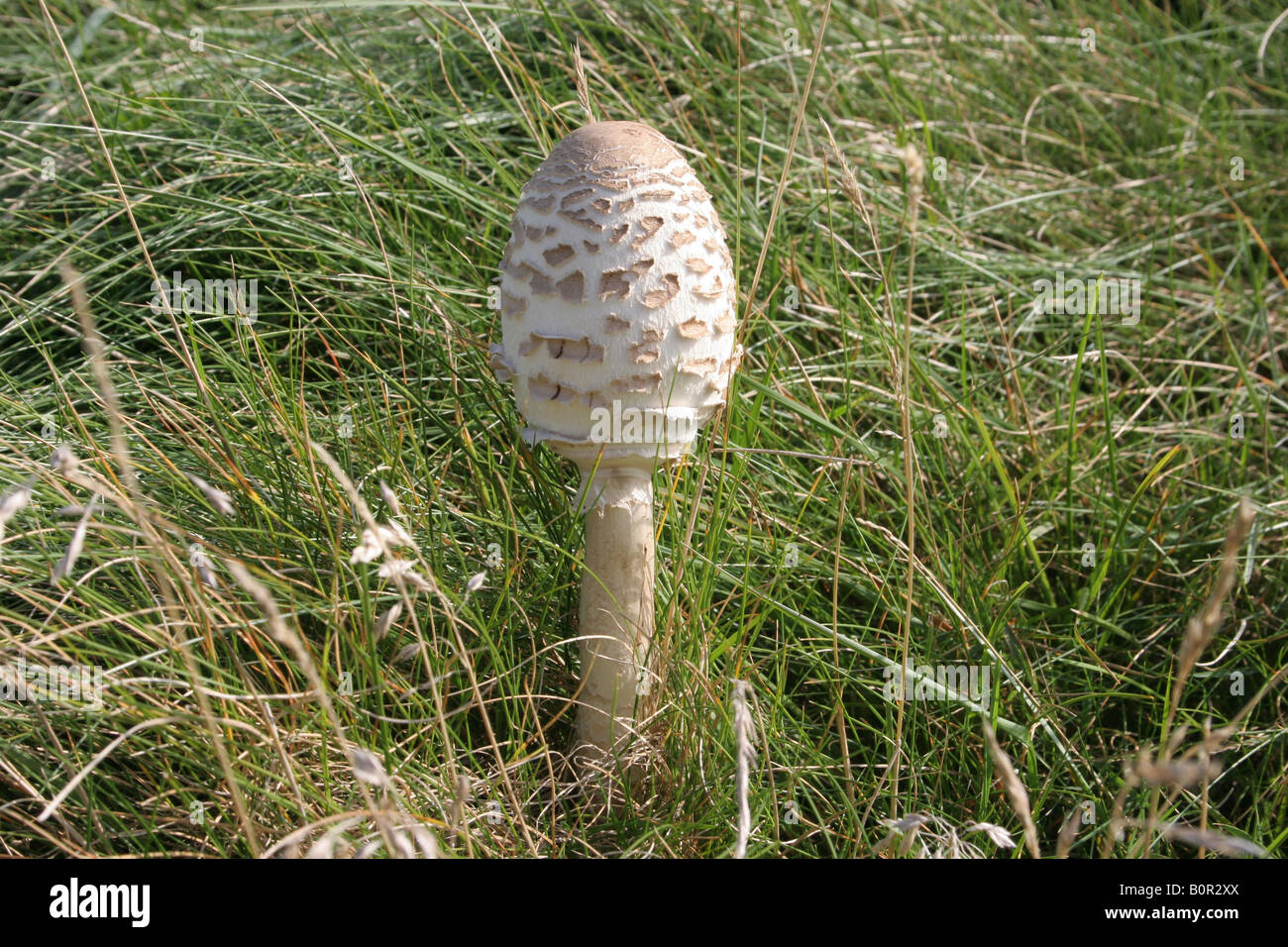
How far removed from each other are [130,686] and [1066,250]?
306 centimetres

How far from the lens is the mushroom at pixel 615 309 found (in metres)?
1.71

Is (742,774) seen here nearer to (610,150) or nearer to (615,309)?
(615,309)

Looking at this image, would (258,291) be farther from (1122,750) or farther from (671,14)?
(1122,750)

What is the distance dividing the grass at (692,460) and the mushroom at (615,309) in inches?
8.7

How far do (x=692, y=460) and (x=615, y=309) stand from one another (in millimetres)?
670

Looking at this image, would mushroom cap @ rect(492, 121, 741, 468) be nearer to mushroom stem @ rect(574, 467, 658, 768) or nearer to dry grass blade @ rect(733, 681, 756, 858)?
mushroom stem @ rect(574, 467, 658, 768)

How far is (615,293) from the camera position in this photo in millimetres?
1706

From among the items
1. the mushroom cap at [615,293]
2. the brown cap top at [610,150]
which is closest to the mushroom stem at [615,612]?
the mushroom cap at [615,293]

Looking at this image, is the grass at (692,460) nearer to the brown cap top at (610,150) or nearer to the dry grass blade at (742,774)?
the dry grass blade at (742,774)

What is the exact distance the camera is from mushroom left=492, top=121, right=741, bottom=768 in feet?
5.63

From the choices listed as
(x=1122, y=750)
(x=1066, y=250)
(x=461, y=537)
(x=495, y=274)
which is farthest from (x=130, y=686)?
(x=1066, y=250)

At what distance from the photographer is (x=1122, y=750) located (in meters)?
2.23

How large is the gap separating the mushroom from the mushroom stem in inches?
0.6

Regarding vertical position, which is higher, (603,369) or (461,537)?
(603,369)
